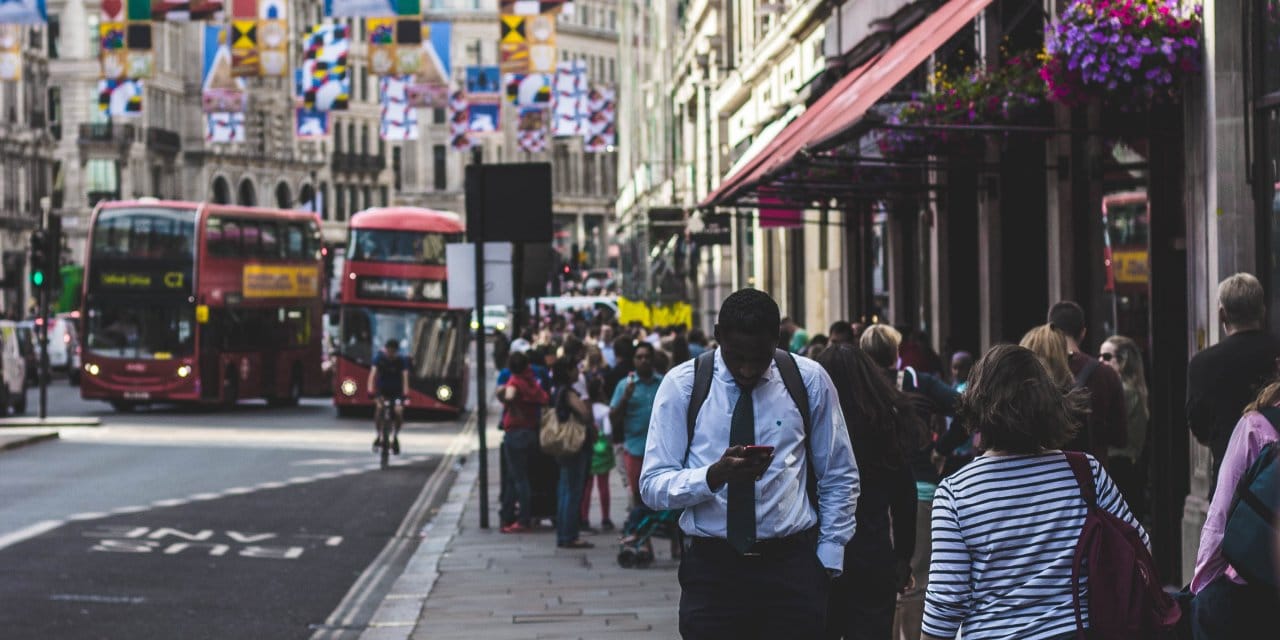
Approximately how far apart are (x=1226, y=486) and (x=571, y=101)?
4676 centimetres

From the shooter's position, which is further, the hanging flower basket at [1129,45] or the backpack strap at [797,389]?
the hanging flower basket at [1129,45]

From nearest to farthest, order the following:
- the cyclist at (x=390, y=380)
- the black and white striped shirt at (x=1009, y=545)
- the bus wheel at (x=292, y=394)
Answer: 1. the black and white striped shirt at (x=1009, y=545)
2. the cyclist at (x=390, y=380)
3. the bus wheel at (x=292, y=394)

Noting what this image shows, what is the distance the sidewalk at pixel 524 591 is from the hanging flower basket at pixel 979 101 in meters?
3.17

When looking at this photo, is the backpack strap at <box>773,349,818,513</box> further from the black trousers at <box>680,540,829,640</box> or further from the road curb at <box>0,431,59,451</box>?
the road curb at <box>0,431,59,451</box>

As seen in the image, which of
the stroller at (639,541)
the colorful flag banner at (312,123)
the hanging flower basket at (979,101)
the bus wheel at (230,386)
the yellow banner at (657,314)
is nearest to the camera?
the hanging flower basket at (979,101)

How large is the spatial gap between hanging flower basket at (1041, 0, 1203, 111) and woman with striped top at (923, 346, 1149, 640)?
6534mm

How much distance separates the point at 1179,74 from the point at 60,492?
13.1 meters

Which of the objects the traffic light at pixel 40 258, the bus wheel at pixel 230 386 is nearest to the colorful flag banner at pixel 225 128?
the bus wheel at pixel 230 386

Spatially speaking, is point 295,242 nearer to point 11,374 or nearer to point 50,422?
point 11,374

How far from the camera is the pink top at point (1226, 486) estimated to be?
5.23 m

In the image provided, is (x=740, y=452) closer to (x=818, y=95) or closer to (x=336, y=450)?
(x=818, y=95)

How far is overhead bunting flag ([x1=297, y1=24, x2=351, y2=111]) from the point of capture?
134 feet

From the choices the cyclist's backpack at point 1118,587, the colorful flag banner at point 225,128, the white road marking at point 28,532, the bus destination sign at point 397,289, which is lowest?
the white road marking at point 28,532

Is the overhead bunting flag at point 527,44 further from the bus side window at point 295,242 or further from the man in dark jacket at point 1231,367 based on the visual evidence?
the man in dark jacket at point 1231,367
